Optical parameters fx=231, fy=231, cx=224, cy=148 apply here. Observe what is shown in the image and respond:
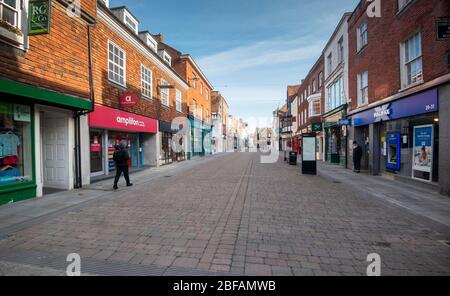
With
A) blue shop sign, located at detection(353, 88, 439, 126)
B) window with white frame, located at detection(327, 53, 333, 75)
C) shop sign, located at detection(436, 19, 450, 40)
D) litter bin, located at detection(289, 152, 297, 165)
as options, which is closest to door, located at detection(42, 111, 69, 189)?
shop sign, located at detection(436, 19, 450, 40)

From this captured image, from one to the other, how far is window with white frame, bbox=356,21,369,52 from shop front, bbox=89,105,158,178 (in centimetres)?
1350

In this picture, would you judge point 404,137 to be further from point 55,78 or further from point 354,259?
point 55,78

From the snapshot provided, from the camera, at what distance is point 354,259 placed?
10.8ft

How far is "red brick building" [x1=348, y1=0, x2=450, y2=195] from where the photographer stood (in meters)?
7.52

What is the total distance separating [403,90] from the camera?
A: 9359 mm

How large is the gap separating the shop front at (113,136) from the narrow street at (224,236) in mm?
4016

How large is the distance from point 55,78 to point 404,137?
13.3 metres

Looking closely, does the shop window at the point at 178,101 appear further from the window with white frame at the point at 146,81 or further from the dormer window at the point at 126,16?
the dormer window at the point at 126,16

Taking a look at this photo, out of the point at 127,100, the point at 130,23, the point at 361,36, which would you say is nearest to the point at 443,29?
the point at 361,36

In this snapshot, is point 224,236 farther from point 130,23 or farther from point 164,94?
point 164,94

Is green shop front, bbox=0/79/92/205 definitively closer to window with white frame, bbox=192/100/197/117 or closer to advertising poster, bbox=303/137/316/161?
advertising poster, bbox=303/137/316/161

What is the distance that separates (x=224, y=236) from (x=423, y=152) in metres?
8.73

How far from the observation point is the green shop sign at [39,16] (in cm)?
644
